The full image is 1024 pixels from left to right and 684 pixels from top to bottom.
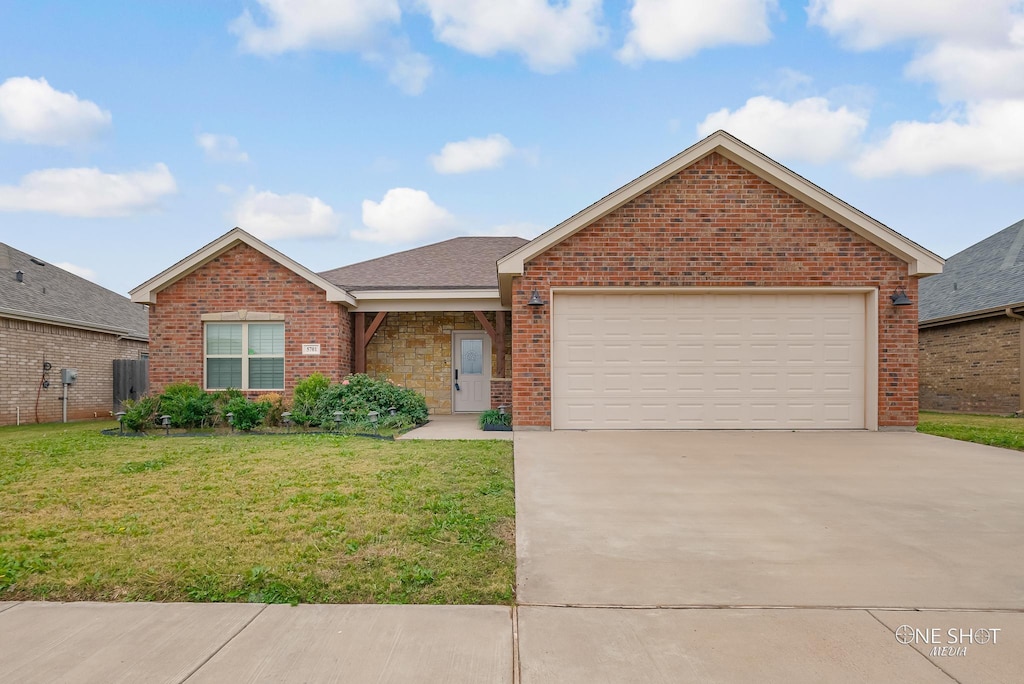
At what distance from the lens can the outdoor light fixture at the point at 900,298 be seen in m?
10.4

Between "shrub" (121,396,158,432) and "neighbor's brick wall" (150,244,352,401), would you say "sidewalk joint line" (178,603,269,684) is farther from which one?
"neighbor's brick wall" (150,244,352,401)

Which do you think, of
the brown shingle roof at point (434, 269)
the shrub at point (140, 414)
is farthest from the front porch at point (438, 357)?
the shrub at point (140, 414)

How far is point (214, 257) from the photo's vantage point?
13.1 metres

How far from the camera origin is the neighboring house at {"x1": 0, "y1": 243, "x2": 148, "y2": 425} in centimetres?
1391

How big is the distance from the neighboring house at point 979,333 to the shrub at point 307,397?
17.1 meters

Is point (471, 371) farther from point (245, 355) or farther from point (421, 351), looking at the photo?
point (245, 355)

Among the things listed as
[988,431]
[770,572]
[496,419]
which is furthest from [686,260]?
[770,572]

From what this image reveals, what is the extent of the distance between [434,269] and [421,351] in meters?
2.28

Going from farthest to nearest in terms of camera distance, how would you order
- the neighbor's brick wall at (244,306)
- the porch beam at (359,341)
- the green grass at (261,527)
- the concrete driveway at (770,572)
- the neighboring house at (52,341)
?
the porch beam at (359,341), the neighboring house at (52,341), the neighbor's brick wall at (244,306), the green grass at (261,527), the concrete driveway at (770,572)

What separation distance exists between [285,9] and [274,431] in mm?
8178

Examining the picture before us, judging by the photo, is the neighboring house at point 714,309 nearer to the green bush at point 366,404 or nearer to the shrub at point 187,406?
the green bush at point 366,404

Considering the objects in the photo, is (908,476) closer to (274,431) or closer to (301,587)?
(301,587)

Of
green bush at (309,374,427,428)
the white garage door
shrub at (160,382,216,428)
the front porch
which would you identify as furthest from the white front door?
shrub at (160,382,216,428)

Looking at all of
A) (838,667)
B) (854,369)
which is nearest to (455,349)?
(854,369)
